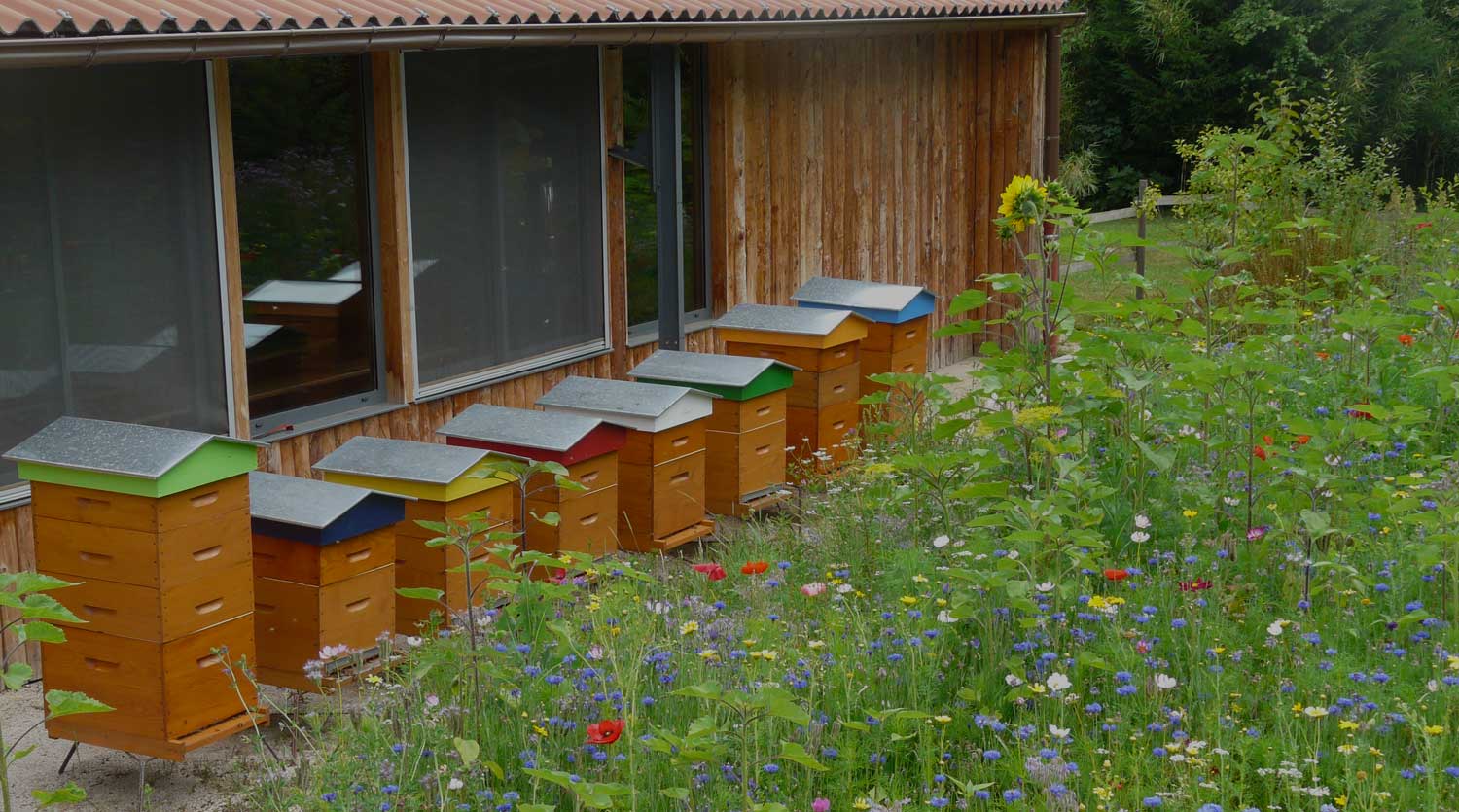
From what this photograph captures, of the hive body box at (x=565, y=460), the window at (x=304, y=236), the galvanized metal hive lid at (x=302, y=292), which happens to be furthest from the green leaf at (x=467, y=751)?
the galvanized metal hive lid at (x=302, y=292)

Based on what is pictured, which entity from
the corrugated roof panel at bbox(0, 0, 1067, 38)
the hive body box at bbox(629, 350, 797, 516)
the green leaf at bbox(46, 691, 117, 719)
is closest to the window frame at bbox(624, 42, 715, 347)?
the corrugated roof panel at bbox(0, 0, 1067, 38)

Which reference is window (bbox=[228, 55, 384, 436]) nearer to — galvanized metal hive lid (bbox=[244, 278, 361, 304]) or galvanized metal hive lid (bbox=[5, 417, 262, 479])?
galvanized metal hive lid (bbox=[244, 278, 361, 304])

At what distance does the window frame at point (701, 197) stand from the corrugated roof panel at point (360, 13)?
0.64 m

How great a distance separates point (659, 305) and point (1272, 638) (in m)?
5.22

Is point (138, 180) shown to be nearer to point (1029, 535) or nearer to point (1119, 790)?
point (1029, 535)

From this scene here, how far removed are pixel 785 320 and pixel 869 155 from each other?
3.33 metres

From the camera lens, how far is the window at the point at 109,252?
6000 millimetres

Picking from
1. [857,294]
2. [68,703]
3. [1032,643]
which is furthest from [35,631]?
[857,294]

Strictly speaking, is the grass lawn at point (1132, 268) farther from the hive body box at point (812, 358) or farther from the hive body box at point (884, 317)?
the hive body box at point (812, 358)

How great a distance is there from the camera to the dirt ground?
5.05m

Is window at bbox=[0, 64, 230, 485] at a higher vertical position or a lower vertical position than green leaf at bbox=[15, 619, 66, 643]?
higher

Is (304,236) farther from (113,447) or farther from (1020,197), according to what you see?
(1020,197)

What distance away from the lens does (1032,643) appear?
4281 mm

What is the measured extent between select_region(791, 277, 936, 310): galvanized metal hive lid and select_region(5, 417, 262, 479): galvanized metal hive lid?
460cm
